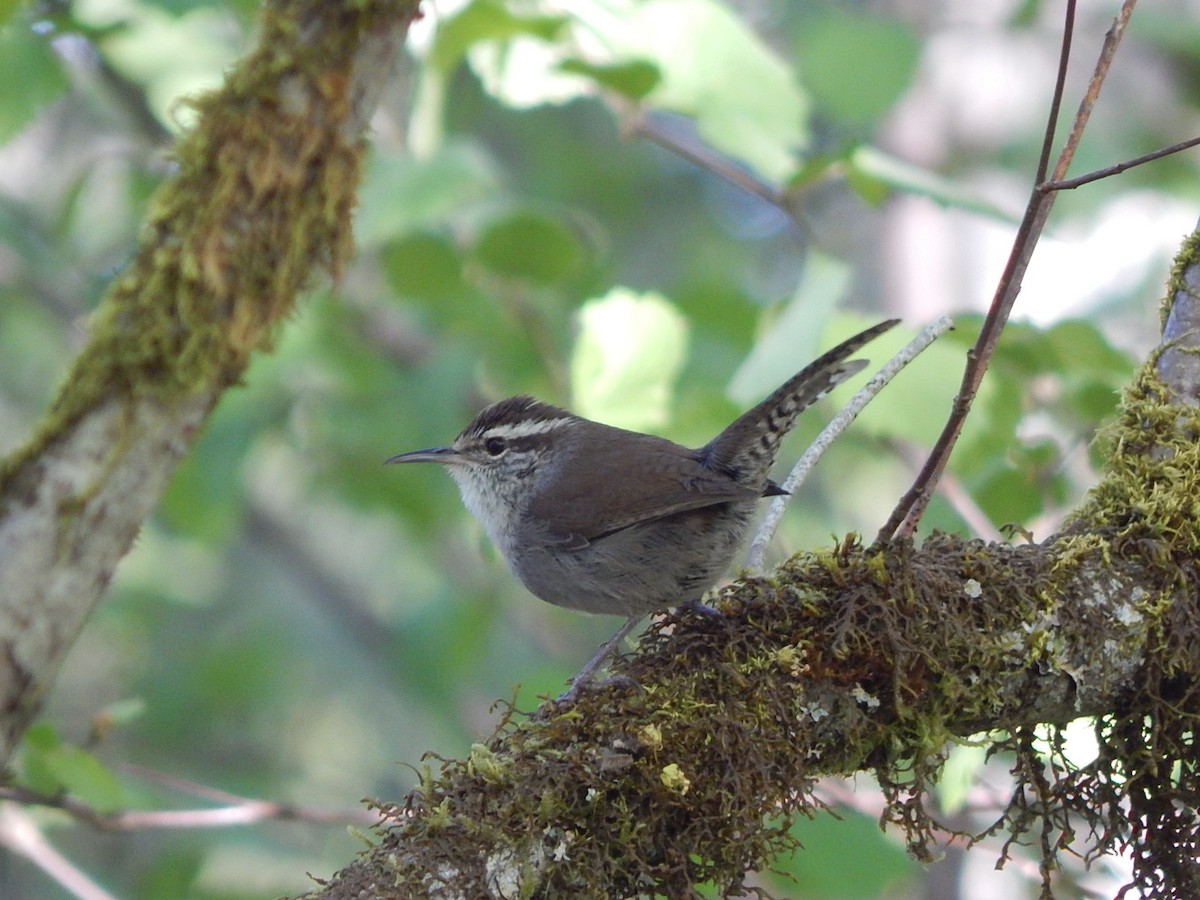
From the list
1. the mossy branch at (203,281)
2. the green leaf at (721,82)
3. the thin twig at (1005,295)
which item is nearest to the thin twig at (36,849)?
the mossy branch at (203,281)

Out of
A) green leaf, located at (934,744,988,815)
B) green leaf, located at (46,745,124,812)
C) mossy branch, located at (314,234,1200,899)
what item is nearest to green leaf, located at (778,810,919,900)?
green leaf, located at (934,744,988,815)

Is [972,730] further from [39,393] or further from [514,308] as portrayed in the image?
[39,393]

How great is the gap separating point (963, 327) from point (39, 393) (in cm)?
948

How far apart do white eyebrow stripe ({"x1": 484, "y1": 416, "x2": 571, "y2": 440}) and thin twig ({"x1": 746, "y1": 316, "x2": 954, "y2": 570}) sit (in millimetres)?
1472

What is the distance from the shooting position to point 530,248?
4344mm

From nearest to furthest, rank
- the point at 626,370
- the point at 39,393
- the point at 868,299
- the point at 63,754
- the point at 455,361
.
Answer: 1. the point at 63,754
2. the point at 626,370
3. the point at 455,361
4. the point at 868,299
5. the point at 39,393

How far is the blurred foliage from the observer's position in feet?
12.4

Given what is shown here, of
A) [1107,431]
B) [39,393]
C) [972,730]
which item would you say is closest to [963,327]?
[1107,431]

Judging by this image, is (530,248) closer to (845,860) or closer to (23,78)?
(23,78)

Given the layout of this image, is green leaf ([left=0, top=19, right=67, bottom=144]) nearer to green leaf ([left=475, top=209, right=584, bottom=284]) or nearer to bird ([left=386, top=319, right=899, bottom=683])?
green leaf ([left=475, top=209, right=584, bottom=284])

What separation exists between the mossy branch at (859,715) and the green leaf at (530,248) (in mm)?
2010

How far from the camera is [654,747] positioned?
7.19 ft

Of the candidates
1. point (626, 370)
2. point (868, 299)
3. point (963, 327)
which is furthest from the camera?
point (868, 299)

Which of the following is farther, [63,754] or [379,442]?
[379,442]
